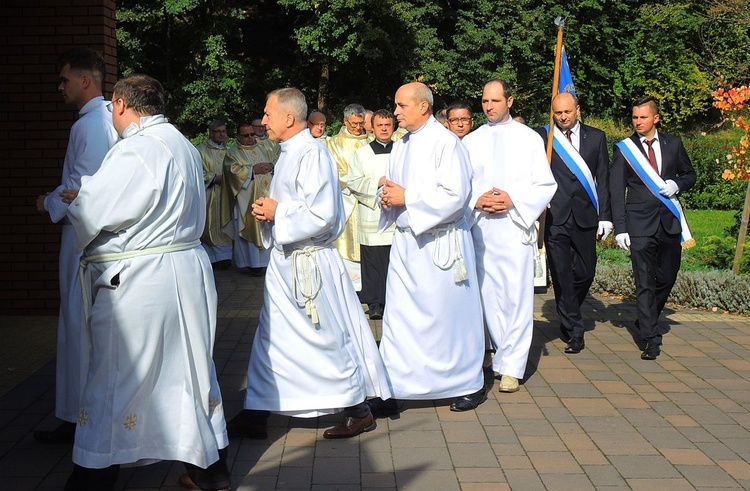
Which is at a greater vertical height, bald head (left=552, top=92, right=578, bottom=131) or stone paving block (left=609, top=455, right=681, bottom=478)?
bald head (left=552, top=92, right=578, bottom=131)

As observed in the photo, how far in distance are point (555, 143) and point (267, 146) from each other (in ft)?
20.5

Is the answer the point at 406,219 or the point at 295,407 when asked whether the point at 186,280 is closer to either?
the point at 295,407

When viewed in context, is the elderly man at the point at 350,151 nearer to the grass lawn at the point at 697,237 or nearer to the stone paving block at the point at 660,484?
the grass lawn at the point at 697,237

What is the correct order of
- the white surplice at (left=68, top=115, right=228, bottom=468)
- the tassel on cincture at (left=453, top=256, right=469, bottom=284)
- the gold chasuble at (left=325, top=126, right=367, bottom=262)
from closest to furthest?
1. the white surplice at (left=68, top=115, right=228, bottom=468)
2. the tassel on cincture at (left=453, top=256, right=469, bottom=284)
3. the gold chasuble at (left=325, top=126, right=367, bottom=262)

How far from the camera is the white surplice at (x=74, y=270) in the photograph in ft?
18.3

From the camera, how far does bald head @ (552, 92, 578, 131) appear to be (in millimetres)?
8234

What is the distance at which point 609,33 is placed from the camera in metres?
36.6

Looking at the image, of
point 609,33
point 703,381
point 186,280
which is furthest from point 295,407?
point 609,33

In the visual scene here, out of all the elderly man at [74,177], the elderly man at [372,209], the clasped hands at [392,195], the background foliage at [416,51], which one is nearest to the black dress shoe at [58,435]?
the elderly man at [74,177]

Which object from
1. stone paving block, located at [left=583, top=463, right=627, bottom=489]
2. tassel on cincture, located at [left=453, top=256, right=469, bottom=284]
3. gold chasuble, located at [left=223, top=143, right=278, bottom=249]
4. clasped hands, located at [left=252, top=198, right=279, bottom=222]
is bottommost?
stone paving block, located at [left=583, top=463, right=627, bottom=489]

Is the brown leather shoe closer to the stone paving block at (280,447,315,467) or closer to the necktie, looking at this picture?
the stone paving block at (280,447,315,467)

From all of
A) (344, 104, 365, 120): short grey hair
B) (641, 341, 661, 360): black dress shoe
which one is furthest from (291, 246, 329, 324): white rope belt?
(344, 104, 365, 120): short grey hair

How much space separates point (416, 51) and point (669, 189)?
74.1ft

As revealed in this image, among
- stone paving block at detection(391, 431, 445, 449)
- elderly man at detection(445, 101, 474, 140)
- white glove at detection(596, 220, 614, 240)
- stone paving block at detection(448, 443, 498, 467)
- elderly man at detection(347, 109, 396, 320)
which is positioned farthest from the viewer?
elderly man at detection(347, 109, 396, 320)
